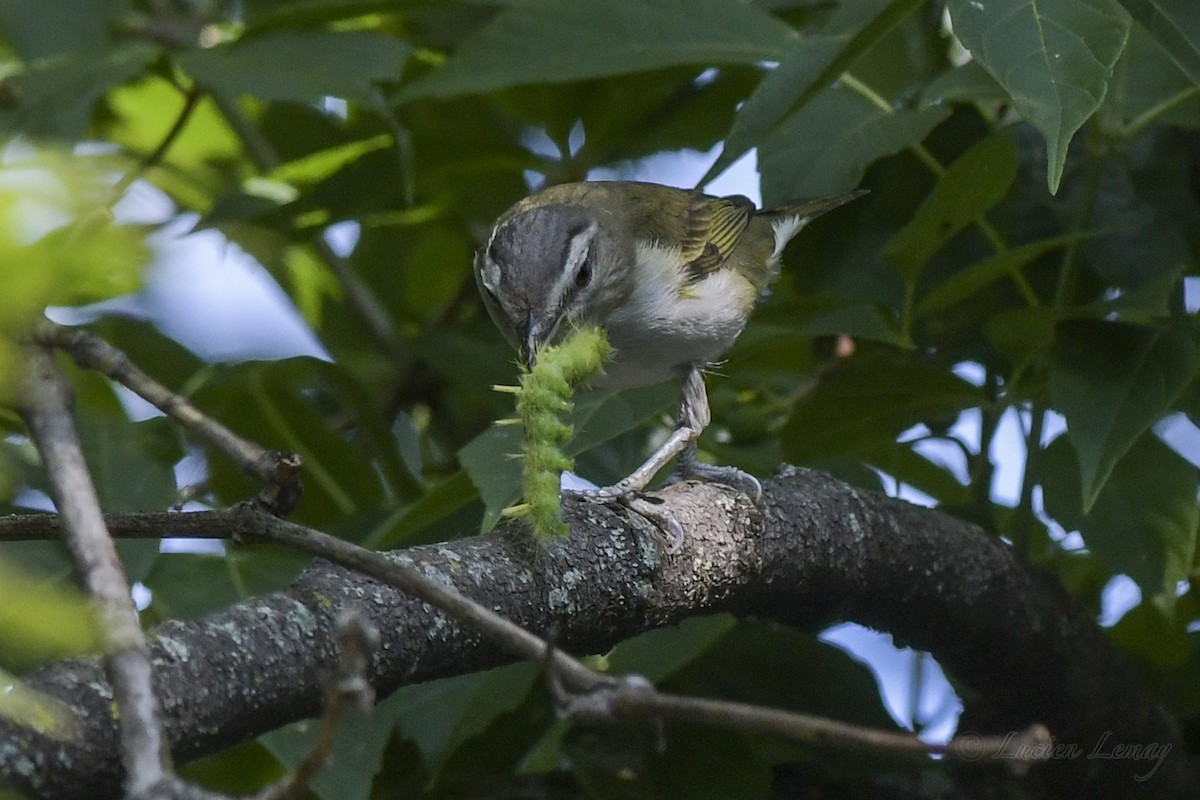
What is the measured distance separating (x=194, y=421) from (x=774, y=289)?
305cm

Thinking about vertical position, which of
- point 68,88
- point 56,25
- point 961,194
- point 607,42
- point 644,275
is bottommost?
point 644,275

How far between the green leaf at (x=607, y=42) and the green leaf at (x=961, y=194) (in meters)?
0.50

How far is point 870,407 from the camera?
10.2 feet

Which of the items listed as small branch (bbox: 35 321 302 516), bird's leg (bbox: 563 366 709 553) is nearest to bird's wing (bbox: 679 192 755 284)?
bird's leg (bbox: 563 366 709 553)

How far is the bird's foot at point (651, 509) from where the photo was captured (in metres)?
2.32

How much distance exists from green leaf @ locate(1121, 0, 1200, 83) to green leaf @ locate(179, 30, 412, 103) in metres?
1.72

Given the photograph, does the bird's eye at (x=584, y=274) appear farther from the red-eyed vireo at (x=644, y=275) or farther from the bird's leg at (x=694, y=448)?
the bird's leg at (x=694, y=448)

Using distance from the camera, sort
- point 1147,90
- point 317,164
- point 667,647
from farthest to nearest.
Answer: point 317,164
point 1147,90
point 667,647

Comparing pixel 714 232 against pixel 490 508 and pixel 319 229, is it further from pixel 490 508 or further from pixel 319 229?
pixel 490 508

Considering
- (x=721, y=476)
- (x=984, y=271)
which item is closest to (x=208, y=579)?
(x=721, y=476)

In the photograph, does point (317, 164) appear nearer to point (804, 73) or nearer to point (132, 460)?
point (132, 460)

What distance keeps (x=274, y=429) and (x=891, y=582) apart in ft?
5.49

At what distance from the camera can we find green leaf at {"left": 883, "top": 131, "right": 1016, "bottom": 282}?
9.39ft

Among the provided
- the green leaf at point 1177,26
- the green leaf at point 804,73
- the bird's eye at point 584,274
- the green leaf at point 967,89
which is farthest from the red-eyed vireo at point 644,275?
the green leaf at point 1177,26
